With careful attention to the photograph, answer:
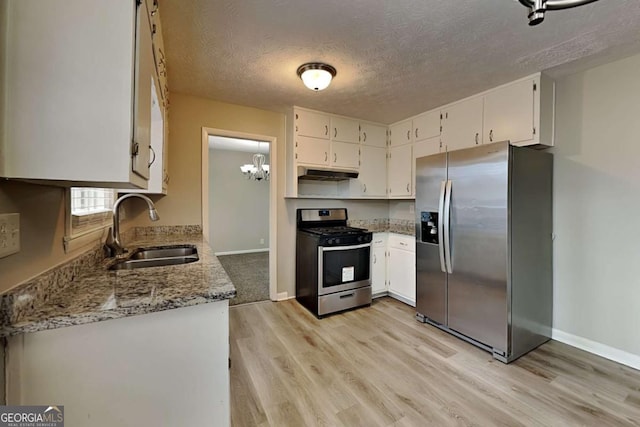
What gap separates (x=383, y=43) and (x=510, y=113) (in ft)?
5.00

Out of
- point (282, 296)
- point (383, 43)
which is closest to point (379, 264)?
point (282, 296)

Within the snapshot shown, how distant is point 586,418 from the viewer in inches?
63.7

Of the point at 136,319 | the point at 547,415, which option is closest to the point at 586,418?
the point at 547,415

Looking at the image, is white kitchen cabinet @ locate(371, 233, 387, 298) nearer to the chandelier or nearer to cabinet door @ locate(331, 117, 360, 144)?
cabinet door @ locate(331, 117, 360, 144)

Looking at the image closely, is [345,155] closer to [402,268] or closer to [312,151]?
[312,151]

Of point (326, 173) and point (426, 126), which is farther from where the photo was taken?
point (426, 126)

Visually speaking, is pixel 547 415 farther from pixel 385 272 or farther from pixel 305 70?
pixel 305 70

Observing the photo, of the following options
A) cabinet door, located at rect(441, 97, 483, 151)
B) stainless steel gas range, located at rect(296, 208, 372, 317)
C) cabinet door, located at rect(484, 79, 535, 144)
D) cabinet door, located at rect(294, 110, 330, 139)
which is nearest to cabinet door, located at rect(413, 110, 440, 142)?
cabinet door, located at rect(441, 97, 483, 151)

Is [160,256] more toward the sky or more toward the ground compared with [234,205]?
more toward the ground

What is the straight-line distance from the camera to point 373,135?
3854 mm

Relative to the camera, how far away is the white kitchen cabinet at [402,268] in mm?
3322

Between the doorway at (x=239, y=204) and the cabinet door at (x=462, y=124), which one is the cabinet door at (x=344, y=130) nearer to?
the cabinet door at (x=462, y=124)

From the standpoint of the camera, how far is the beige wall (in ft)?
2.61

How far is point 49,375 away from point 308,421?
4.26 feet
